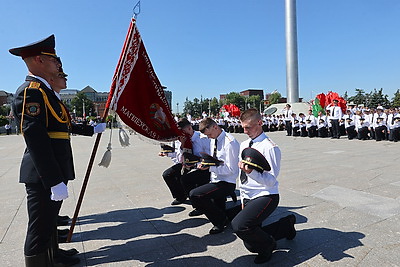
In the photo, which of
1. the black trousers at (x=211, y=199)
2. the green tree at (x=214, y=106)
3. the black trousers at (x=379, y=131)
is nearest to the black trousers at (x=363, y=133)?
the black trousers at (x=379, y=131)

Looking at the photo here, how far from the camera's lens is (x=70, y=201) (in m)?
5.25

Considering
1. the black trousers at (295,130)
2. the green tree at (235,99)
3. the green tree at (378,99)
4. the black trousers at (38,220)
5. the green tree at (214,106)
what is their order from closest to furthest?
the black trousers at (38,220) → the black trousers at (295,130) → the green tree at (378,99) → the green tree at (214,106) → the green tree at (235,99)

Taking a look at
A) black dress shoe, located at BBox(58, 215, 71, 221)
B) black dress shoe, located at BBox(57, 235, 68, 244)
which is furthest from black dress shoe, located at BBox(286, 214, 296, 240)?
black dress shoe, located at BBox(58, 215, 71, 221)

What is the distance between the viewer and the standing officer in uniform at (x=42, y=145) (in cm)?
234

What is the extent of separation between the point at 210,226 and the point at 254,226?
1221 mm

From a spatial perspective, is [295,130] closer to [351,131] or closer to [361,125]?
[351,131]

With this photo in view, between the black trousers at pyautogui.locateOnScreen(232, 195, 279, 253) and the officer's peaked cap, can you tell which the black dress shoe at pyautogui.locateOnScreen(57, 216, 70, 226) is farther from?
the black trousers at pyautogui.locateOnScreen(232, 195, 279, 253)

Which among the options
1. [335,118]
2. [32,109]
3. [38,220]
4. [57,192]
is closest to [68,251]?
[38,220]

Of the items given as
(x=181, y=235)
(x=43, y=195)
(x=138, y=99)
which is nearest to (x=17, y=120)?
(x=43, y=195)

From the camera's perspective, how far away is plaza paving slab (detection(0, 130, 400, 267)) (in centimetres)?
293

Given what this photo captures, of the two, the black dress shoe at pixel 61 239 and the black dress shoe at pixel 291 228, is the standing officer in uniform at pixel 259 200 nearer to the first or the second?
the black dress shoe at pixel 291 228

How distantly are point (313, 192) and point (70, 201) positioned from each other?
453 cm

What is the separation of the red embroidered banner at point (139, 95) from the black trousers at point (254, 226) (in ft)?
5.84

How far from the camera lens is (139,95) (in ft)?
12.5
